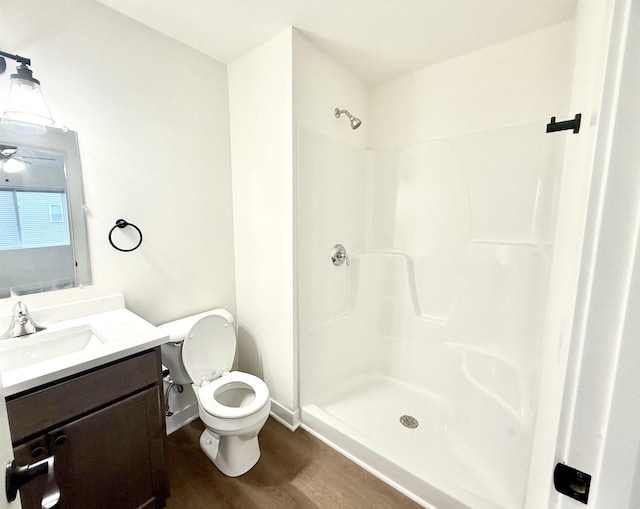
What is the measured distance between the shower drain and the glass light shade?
254cm

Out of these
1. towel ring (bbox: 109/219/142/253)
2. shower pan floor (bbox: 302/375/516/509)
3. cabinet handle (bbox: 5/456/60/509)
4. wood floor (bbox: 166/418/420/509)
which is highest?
towel ring (bbox: 109/219/142/253)

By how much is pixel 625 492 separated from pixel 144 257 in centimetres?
196

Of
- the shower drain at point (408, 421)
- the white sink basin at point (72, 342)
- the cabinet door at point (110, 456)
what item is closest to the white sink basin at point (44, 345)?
the white sink basin at point (72, 342)

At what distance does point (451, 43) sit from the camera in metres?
1.68

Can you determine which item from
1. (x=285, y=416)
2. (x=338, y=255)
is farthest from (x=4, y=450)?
(x=338, y=255)

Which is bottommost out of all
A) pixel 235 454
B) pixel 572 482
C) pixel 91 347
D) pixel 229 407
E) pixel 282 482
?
pixel 282 482

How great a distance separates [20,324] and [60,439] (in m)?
0.55

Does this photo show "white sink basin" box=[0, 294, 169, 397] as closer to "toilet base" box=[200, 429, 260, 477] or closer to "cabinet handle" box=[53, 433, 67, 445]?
"cabinet handle" box=[53, 433, 67, 445]

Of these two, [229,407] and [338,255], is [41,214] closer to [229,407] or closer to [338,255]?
[229,407]

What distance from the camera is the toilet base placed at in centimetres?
153

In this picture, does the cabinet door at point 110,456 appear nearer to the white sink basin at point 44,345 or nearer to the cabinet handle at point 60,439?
the cabinet handle at point 60,439

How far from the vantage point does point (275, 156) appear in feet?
5.65

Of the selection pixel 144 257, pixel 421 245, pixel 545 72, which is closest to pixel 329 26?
pixel 545 72

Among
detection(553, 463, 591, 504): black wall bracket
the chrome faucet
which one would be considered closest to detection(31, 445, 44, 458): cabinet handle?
the chrome faucet
